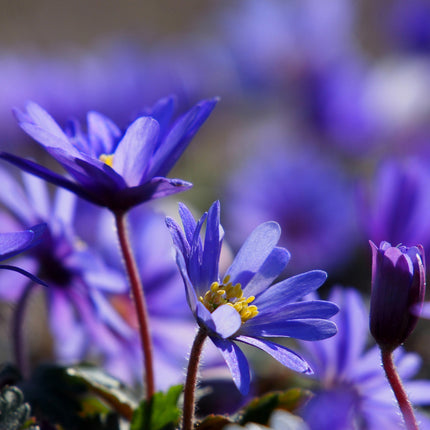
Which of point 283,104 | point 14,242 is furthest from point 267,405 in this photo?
point 283,104

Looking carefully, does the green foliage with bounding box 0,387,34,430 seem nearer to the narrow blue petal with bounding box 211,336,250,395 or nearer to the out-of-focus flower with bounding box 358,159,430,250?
the narrow blue petal with bounding box 211,336,250,395

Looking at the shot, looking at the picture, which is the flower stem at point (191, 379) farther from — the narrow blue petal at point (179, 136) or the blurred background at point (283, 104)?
the blurred background at point (283, 104)

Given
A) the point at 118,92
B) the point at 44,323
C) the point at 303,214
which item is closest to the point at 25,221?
the point at 44,323

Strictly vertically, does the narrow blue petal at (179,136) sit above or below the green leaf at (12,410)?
above

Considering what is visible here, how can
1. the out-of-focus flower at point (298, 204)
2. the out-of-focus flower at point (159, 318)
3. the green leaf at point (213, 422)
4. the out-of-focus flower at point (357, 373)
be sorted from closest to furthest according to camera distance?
the green leaf at point (213, 422) → the out-of-focus flower at point (357, 373) → the out-of-focus flower at point (159, 318) → the out-of-focus flower at point (298, 204)

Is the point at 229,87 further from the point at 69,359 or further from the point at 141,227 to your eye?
the point at 69,359

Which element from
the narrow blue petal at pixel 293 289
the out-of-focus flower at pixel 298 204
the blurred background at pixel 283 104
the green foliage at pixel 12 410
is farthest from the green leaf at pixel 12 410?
the out-of-focus flower at pixel 298 204
